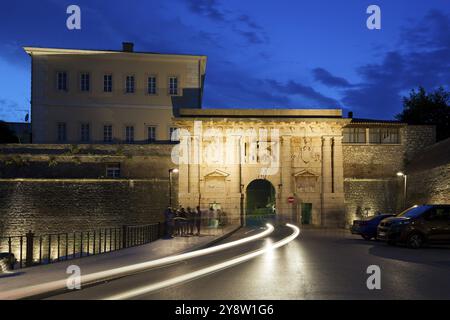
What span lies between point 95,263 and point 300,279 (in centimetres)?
583

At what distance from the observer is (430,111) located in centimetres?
5859

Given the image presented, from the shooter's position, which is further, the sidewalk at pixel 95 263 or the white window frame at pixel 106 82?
the white window frame at pixel 106 82

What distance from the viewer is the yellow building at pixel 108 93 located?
145 ft

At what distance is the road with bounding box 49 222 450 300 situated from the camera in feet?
31.1

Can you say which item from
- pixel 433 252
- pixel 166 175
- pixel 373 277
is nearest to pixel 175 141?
pixel 166 175

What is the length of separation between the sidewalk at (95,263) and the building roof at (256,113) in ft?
67.8

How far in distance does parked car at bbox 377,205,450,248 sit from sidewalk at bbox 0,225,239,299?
7.59 m

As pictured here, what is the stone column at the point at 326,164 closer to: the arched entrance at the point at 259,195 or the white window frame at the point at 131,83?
the arched entrance at the point at 259,195

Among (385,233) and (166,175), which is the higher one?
(166,175)

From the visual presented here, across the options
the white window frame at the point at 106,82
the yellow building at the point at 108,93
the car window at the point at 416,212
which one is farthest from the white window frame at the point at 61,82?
the car window at the point at 416,212

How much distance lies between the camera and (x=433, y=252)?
18922mm

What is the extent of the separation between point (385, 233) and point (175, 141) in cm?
2536

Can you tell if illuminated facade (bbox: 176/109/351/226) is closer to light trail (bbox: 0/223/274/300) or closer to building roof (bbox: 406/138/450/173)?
building roof (bbox: 406/138/450/173)
